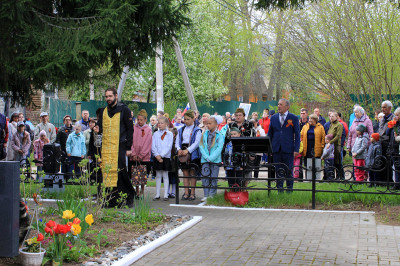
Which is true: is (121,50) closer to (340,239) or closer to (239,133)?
(239,133)

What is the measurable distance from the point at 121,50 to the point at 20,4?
6.72ft

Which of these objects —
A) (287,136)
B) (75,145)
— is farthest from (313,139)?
(75,145)

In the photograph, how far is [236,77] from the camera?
61594mm

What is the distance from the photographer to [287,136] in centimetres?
1187

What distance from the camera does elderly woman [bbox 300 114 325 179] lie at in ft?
50.4

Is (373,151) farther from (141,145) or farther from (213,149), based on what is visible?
(141,145)

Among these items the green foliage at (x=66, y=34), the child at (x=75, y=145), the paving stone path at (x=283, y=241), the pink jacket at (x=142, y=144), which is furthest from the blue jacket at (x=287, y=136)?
the child at (x=75, y=145)

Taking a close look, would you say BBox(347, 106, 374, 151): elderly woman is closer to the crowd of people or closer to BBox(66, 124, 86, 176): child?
the crowd of people

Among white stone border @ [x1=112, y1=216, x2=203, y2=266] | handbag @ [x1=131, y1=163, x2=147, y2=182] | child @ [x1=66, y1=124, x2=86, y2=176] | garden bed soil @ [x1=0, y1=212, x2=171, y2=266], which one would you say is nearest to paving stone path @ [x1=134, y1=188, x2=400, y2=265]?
white stone border @ [x1=112, y1=216, x2=203, y2=266]

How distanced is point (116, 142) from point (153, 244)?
377cm

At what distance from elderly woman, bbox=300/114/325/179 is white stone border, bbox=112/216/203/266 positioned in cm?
709

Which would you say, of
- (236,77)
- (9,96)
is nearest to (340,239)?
(9,96)

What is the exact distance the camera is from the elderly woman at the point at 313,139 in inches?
605

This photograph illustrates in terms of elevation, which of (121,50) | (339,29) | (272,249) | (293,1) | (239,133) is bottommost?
(272,249)
